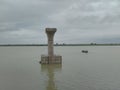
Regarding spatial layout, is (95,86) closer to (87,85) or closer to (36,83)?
(87,85)

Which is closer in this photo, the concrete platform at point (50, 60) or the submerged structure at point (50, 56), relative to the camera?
the submerged structure at point (50, 56)

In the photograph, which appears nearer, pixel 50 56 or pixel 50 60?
pixel 50 56

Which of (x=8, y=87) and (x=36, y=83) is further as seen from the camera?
(x=36, y=83)

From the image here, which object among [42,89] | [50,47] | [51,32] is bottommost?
[42,89]

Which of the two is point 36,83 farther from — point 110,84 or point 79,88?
point 110,84

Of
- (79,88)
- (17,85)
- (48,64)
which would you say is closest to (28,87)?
(17,85)

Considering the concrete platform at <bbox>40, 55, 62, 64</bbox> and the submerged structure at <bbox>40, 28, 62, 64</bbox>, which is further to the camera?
the concrete platform at <bbox>40, 55, 62, 64</bbox>

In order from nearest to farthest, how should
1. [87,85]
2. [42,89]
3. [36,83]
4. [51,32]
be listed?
[42,89] → [87,85] → [36,83] → [51,32]

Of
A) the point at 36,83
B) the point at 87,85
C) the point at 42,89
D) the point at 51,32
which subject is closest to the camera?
the point at 42,89

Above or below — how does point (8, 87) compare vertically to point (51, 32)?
below

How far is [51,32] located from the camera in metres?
42.1

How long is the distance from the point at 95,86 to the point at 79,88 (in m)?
1.75

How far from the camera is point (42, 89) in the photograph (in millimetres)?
A: 20547

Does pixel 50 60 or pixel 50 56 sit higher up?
pixel 50 56
